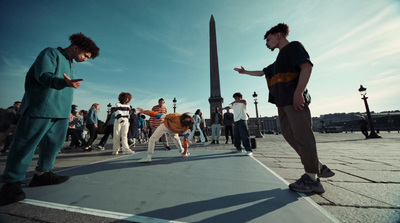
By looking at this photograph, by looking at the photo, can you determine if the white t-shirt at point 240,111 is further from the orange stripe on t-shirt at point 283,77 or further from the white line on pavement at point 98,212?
the white line on pavement at point 98,212

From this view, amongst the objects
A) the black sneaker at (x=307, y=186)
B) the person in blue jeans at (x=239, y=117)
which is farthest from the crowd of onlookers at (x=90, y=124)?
the black sneaker at (x=307, y=186)

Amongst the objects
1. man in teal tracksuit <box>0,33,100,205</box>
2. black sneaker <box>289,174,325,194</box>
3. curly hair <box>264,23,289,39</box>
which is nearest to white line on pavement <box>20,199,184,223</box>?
man in teal tracksuit <box>0,33,100,205</box>

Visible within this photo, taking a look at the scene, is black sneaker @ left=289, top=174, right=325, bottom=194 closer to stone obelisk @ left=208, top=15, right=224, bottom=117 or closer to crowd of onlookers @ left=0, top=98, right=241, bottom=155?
crowd of onlookers @ left=0, top=98, right=241, bottom=155

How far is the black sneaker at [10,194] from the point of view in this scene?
4.06 feet

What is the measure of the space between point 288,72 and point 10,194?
110 inches

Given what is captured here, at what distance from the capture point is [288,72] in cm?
168

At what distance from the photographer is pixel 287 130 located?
1.82 metres

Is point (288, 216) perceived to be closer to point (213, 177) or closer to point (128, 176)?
point (213, 177)

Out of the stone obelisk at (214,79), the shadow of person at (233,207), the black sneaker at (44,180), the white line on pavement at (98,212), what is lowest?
the shadow of person at (233,207)

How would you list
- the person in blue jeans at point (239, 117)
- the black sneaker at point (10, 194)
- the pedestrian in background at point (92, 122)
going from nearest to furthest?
the black sneaker at point (10, 194) → the person in blue jeans at point (239, 117) → the pedestrian in background at point (92, 122)

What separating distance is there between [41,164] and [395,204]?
3335 millimetres

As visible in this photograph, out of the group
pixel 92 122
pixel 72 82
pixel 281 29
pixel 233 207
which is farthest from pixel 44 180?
pixel 92 122

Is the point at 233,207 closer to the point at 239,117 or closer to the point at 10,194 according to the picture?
the point at 10,194

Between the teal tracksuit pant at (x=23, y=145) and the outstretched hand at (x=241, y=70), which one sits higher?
the outstretched hand at (x=241, y=70)
